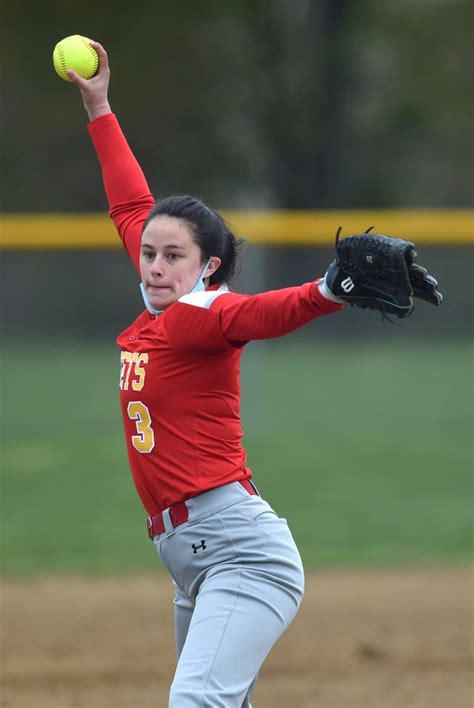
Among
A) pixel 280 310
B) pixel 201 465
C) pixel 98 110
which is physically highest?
pixel 98 110

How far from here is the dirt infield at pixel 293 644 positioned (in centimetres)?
464

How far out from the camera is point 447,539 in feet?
23.4

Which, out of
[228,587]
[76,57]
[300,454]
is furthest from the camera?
[300,454]

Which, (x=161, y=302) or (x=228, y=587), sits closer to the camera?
(x=228, y=587)

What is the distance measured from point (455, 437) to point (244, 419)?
5.97 feet

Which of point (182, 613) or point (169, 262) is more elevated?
point (169, 262)

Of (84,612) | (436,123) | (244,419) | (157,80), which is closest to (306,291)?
(84,612)

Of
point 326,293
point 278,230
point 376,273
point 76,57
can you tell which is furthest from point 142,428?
point 278,230

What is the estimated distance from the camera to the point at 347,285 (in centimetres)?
252

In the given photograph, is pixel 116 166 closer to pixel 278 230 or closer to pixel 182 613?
pixel 182 613

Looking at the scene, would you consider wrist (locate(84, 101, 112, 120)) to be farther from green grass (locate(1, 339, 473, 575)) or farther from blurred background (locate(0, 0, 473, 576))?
green grass (locate(1, 339, 473, 575))

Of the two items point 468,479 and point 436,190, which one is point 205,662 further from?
point 436,190

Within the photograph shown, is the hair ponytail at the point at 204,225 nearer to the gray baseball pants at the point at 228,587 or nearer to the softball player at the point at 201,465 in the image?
the softball player at the point at 201,465

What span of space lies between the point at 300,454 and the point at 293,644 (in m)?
4.00
